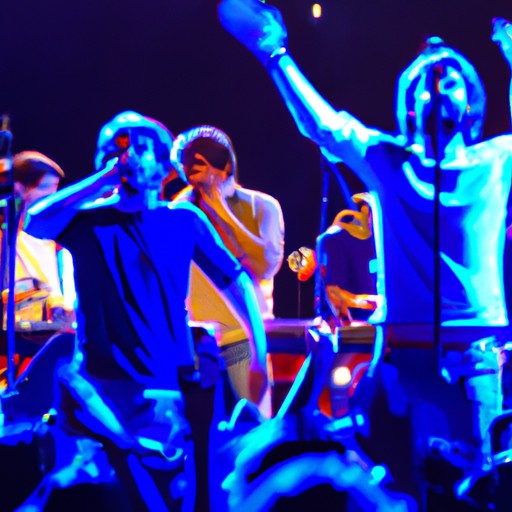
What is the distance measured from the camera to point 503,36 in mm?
2137

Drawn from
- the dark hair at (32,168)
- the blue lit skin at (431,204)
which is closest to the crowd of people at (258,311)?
the blue lit skin at (431,204)

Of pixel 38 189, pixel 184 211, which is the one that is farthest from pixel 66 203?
pixel 184 211

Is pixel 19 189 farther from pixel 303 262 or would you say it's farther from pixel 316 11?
pixel 316 11

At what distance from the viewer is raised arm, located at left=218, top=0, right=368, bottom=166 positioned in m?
1.99

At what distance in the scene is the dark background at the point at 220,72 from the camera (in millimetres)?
2082

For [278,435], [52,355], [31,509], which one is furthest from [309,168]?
[31,509]

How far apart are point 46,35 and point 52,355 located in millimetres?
1089

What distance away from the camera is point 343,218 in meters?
2.03

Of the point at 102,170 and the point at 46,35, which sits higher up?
the point at 46,35

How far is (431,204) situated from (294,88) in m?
0.55

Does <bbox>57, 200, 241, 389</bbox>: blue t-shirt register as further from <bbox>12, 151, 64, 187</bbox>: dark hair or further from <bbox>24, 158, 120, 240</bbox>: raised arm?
<bbox>12, 151, 64, 187</bbox>: dark hair

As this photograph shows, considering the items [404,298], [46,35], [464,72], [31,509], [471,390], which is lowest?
[31,509]

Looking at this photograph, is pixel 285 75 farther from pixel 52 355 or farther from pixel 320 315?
pixel 52 355

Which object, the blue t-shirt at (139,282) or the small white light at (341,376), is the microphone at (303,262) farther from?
the small white light at (341,376)
